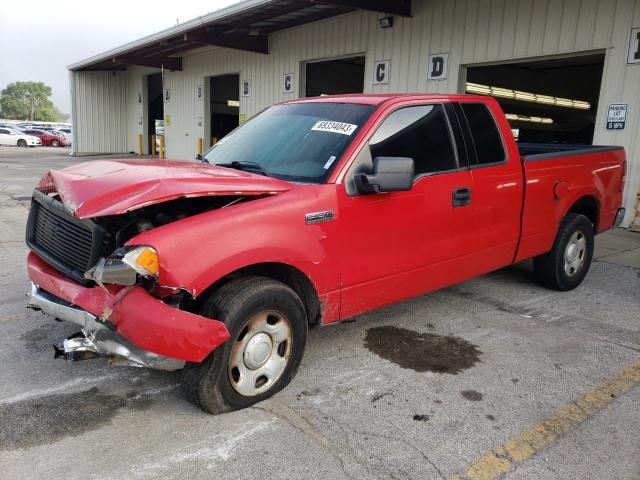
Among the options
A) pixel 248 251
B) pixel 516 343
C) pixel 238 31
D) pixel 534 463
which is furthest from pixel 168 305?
pixel 238 31

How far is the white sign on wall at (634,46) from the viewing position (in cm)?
859

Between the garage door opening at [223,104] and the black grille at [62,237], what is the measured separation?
62.2 feet

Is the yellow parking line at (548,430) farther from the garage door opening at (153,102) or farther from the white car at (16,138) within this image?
the white car at (16,138)

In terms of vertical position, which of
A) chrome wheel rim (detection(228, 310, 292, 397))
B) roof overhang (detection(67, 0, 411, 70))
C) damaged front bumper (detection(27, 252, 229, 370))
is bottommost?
chrome wheel rim (detection(228, 310, 292, 397))

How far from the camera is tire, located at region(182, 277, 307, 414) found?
9.97 ft

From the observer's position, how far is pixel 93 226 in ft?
10.1

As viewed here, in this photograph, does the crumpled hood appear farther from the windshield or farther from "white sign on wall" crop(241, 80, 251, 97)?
"white sign on wall" crop(241, 80, 251, 97)

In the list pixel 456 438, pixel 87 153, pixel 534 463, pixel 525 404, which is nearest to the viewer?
pixel 534 463

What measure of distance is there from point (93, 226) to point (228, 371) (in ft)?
3.67

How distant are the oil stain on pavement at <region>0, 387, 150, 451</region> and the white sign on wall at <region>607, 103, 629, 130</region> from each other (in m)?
8.76

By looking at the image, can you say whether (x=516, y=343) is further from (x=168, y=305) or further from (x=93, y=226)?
(x=93, y=226)

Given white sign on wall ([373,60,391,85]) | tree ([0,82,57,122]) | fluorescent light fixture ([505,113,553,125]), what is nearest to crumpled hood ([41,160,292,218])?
white sign on wall ([373,60,391,85])

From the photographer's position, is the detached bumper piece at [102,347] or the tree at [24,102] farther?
the tree at [24,102]

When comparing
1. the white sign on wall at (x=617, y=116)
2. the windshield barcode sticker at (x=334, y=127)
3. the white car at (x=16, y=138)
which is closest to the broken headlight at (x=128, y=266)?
the windshield barcode sticker at (x=334, y=127)
